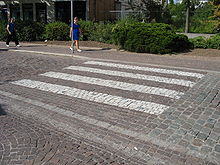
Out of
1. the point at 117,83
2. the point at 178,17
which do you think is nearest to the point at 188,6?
the point at 178,17

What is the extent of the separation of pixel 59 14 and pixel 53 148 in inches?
941

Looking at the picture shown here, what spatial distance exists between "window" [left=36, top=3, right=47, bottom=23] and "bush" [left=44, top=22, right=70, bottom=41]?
28.5ft

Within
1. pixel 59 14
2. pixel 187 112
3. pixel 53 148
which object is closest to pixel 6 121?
pixel 53 148

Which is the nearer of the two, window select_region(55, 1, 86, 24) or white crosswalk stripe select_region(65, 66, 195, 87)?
white crosswalk stripe select_region(65, 66, 195, 87)

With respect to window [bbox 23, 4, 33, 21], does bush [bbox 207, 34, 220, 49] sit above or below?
below

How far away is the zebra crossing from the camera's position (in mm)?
6109

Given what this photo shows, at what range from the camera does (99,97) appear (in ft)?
21.3

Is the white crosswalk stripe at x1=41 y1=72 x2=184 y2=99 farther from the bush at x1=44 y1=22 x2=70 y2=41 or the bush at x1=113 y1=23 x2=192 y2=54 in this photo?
the bush at x1=44 y1=22 x2=70 y2=41

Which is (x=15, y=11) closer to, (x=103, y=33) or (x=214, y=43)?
(x=103, y=33)

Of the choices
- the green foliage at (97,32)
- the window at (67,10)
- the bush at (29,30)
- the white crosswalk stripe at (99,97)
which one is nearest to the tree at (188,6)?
the window at (67,10)

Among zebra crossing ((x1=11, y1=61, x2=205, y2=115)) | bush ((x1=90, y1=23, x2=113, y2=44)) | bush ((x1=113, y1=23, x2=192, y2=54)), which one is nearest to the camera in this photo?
zebra crossing ((x1=11, y1=61, x2=205, y2=115))

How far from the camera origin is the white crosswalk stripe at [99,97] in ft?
18.8

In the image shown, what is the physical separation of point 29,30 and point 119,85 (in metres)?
13.5

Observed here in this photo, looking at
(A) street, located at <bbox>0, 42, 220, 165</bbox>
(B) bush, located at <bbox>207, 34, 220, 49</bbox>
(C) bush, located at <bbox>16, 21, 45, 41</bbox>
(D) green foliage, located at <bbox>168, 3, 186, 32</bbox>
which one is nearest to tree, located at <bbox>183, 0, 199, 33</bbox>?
(D) green foliage, located at <bbox>168, 3, 186, 32</bbox>
